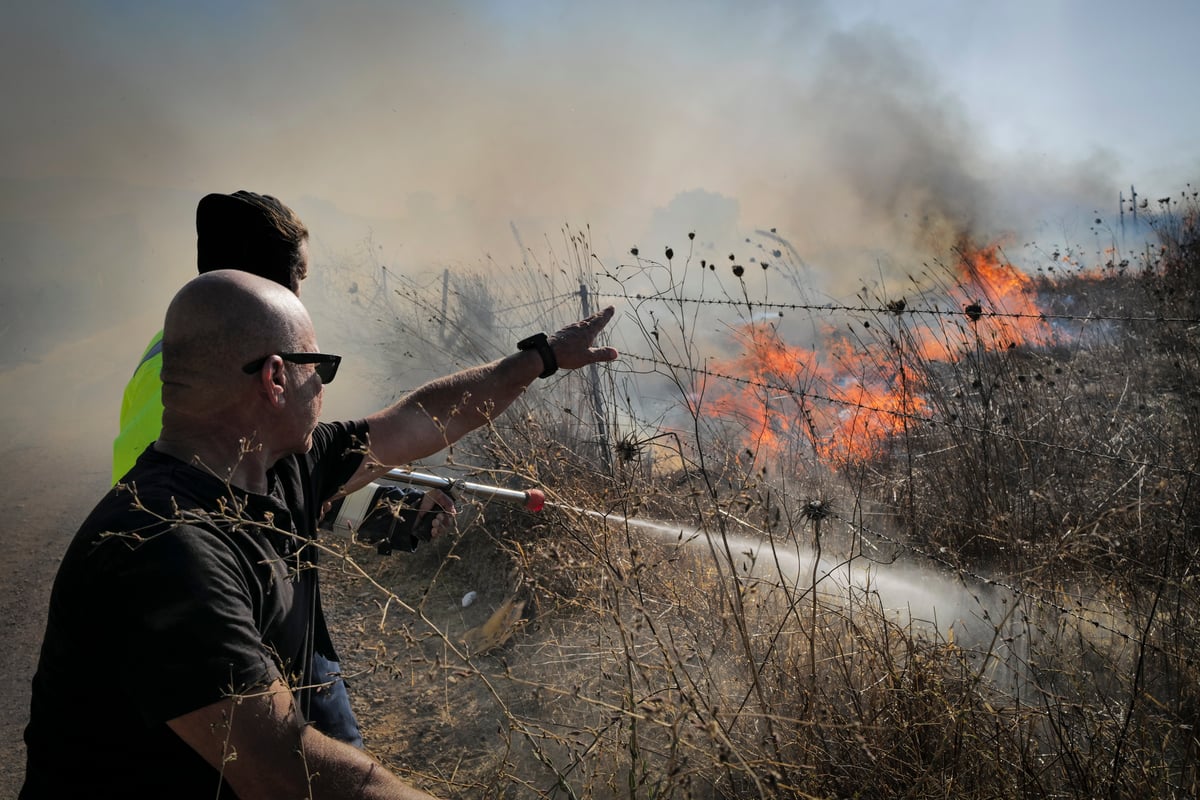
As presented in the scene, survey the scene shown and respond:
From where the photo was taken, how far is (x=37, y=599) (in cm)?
486

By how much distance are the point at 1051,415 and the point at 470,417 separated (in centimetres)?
336

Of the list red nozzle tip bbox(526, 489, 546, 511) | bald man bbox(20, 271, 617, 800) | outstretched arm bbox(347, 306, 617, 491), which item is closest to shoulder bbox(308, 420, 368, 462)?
outstretched arm bbox(347, 306, 617, 491)

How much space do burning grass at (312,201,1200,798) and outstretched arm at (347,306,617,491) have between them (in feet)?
0.73

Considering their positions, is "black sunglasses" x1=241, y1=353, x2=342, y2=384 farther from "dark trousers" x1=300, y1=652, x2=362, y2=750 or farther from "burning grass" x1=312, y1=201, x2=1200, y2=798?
"dark trousers" x1=300, y1=652, x2=362, y2=750

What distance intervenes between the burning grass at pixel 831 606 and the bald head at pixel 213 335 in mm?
579

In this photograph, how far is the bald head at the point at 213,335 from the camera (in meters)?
1.73

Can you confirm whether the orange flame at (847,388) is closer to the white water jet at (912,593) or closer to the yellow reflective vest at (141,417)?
the white water jet at (912,593)

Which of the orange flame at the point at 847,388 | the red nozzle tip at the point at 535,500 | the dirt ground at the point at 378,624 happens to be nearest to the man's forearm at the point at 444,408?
the red nozzle tip at the point at 535,500

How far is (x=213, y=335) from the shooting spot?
1.73 m

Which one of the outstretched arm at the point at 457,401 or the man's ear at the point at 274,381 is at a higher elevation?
the outstretched arm at the point at 457,401

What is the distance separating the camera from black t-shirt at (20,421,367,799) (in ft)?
4.42

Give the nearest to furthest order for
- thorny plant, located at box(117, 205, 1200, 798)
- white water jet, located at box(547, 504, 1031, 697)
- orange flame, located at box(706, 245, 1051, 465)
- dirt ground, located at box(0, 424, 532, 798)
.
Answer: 1. thorny plant, located at box(117, 205, 1200, 798)
2. white water jet, located at box(547, 504, 1031, 697)
3. dirt ground, located at box(0, 424, 532, 798)
4. orange flame, located at box(706, 245, 1051, 465)

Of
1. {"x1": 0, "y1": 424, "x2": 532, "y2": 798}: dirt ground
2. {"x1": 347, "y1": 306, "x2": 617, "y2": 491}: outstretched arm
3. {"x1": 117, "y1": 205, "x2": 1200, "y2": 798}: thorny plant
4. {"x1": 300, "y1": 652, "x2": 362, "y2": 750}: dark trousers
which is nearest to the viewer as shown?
{"x1": 117, "y1": 205, "x2": 1200, "y2": 798}: thorny plant

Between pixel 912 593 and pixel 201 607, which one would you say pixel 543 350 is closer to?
pixel 201 607
